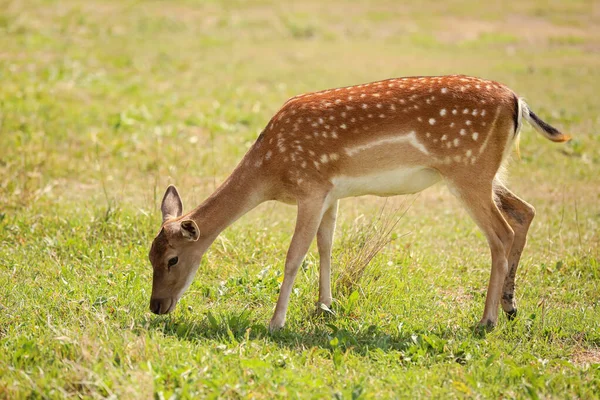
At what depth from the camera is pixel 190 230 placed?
5.95 m

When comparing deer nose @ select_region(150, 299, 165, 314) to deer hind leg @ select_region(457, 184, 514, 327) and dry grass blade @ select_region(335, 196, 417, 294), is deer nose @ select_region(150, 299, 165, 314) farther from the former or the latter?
deer hind leg @ select_region(457, 184, 514, 327)

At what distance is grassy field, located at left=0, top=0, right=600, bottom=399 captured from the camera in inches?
201

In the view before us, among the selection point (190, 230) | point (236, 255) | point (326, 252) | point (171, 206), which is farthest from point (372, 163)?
point (236, 255)

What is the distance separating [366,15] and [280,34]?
143 inches

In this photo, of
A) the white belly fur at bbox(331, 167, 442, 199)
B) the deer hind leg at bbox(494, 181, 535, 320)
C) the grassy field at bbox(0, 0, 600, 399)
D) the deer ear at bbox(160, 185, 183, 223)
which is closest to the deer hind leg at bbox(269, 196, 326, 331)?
the white belly fur at bbox(331, 167, 442, 199)

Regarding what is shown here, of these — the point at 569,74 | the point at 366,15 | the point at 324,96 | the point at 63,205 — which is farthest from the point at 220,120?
the point at 366,15

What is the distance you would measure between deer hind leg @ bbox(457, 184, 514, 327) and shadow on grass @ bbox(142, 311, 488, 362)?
0.79 feet

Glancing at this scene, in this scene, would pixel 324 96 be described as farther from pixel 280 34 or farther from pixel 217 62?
pixel 280 34

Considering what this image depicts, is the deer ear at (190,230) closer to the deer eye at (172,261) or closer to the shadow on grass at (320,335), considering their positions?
the deer eye at (172,261)

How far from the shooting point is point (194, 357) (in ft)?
17.2

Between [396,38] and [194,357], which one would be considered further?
[396,38]

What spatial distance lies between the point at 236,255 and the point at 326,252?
1.20 metres

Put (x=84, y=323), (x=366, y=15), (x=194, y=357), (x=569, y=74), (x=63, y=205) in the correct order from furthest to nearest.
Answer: (x=366, y=15), (x=569, y=74), (x=63, y=205), (x=84, y=323), (x=194, y=357)

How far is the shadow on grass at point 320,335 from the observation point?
5.61 meters
